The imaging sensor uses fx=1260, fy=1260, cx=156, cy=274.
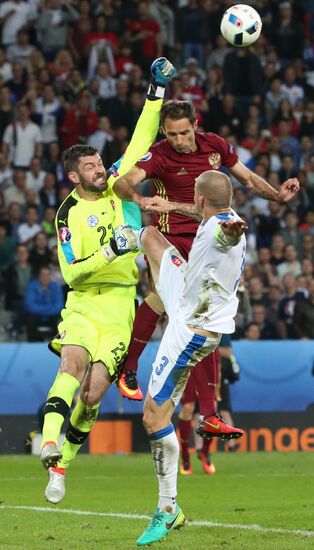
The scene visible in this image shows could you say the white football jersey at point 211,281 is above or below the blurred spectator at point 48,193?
above

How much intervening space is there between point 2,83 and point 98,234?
12544mm

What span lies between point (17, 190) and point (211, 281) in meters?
12.5

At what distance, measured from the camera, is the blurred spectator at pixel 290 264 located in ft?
66.1

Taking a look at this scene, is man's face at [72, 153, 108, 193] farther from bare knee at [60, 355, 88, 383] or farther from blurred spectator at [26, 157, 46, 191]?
blurred spectator at [26, 157, 46, 191]

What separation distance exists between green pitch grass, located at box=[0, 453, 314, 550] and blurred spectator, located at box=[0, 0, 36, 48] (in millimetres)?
9737

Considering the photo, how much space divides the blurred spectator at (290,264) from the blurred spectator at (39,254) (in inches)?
147

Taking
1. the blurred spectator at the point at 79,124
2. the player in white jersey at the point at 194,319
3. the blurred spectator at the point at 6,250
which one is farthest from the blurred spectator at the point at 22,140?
the player in white jersey at the point at 194,319

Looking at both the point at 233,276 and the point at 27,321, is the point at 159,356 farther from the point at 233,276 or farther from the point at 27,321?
the point at 27,321

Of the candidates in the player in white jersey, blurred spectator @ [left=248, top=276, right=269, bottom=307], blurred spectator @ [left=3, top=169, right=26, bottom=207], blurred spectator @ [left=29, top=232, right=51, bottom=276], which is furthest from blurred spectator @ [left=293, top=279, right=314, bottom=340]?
the player in white jersey

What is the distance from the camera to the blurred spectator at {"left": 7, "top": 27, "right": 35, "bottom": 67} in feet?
76.9

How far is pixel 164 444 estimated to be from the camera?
9.00 metres

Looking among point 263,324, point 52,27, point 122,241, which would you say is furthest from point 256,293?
point 122,241

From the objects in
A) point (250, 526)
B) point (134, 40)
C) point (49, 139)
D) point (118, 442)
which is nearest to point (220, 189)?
point (250, 526)

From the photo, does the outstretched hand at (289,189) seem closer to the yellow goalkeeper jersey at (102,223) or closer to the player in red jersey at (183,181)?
the player in red jersey at (183,181)
